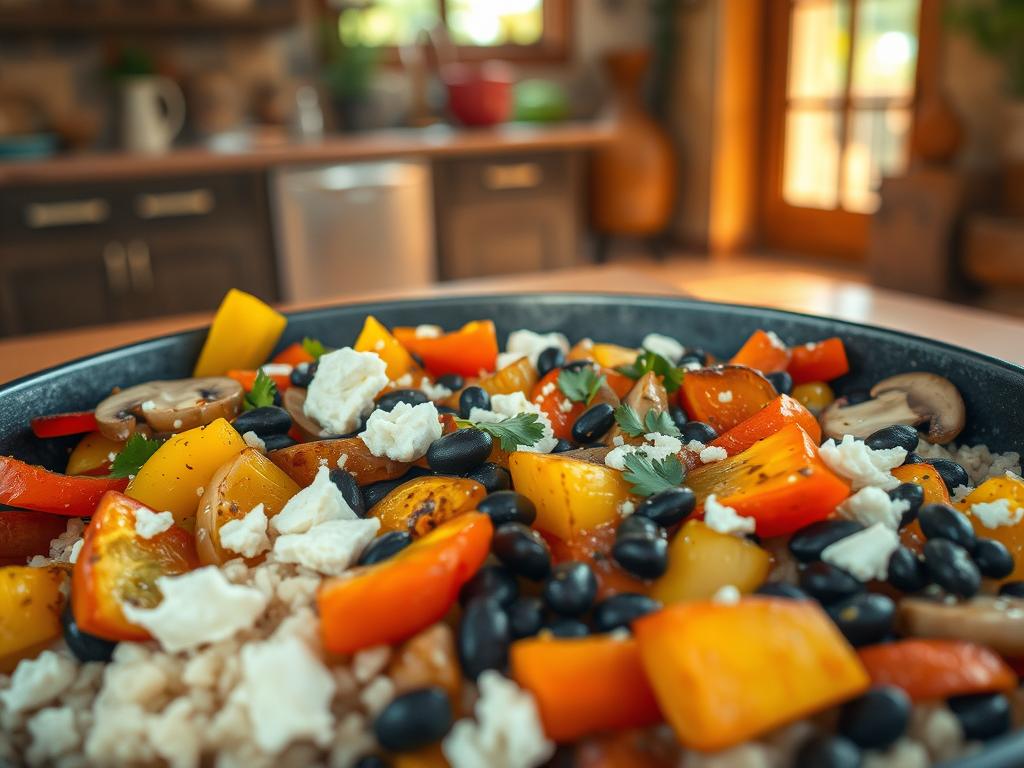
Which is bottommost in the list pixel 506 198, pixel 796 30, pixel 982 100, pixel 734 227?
pixel 734 227

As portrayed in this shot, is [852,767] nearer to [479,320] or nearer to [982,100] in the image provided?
[479,320]

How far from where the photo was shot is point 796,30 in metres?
6.05

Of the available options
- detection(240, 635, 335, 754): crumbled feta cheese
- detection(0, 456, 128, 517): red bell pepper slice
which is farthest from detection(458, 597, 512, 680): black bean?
detection(0, 456, 128, 517): red bell pepper slice

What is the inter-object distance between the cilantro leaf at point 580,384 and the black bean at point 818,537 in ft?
1.28

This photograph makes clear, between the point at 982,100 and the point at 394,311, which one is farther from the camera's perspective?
the point at 982,100

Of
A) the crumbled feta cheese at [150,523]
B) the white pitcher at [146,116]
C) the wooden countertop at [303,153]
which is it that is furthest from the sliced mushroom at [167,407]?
the white pitcher at [146,116]

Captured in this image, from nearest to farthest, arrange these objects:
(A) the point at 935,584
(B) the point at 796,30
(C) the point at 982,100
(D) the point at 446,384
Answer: (A) the point at 935,584 → (D) the point at 446,384 → (C) the point at 982,100 → (B) the point at 796,30

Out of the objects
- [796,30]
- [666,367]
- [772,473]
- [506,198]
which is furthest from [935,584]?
[796,30]

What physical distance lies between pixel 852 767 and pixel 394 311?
3.46ft

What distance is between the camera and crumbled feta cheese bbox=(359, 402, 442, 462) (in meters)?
0.98

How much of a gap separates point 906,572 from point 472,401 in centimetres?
55

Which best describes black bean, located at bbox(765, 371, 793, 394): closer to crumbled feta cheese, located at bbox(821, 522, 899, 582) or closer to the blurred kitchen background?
crumbled feta cheese, located at bbox(821, 522, 899, 582)

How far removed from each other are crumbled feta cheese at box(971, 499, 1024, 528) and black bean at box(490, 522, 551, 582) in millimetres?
427

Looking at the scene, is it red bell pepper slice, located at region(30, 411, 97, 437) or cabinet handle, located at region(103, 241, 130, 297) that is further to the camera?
cabinet handle, located at region(103, 241, 130, 297)
